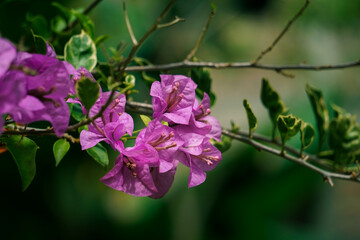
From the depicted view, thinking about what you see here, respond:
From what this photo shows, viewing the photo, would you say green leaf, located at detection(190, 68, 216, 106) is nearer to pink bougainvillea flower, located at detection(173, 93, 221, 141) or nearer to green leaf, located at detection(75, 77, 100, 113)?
pink bougainvillea flower, located at detection(173, 93, 221, 141)

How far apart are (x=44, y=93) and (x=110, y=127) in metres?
0.10

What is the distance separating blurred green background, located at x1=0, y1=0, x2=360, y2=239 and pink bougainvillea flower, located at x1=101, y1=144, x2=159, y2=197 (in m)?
1.46

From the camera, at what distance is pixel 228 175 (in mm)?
2799

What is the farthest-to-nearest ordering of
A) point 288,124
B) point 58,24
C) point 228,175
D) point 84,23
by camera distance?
point 228,175 < point 58,24 < point 84,23 < point 288,124

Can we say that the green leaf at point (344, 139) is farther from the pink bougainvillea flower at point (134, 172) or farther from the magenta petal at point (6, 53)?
the magenta petal at point (6, 53)

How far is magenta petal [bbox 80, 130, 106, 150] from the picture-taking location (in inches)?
16.7

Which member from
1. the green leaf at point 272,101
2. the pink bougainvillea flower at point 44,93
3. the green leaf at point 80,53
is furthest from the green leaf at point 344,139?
the pink bougainvillea flower at point 44,93

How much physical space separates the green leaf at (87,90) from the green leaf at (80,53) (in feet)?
0.75

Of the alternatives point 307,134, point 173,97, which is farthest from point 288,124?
point 173,97

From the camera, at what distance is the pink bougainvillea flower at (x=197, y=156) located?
1.46 ft

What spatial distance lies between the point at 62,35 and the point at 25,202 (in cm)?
158

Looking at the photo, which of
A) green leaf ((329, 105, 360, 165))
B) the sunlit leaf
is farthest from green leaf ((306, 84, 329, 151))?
the sunlit leaf

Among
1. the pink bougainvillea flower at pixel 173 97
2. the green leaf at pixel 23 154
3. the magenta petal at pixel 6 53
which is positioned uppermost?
the magenta petal at pixel 6 53

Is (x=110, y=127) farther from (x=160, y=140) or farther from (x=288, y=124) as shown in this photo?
(x=288, y=124)
